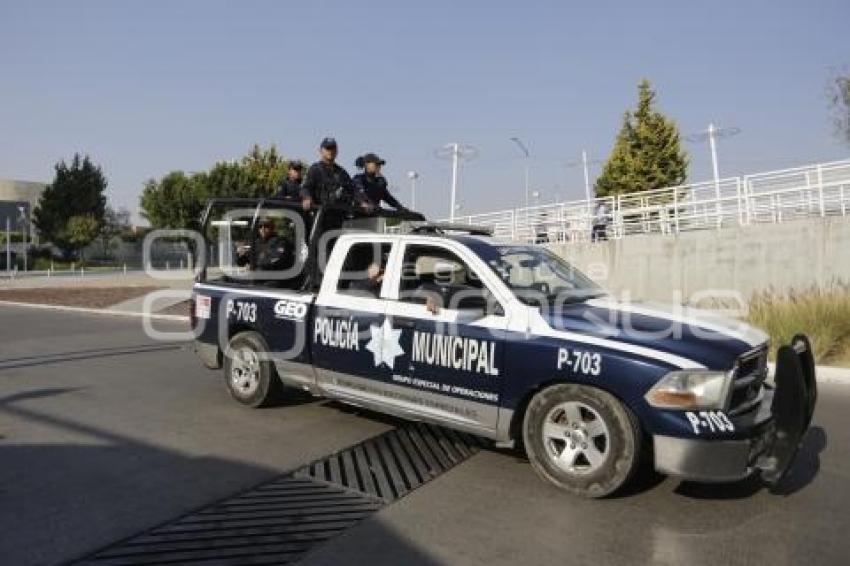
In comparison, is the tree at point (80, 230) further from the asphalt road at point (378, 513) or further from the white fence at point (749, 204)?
the asphalt road at point (378, 513)

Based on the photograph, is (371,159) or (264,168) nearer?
(371,159)

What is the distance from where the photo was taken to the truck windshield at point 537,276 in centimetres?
559

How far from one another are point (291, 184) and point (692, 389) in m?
5.93

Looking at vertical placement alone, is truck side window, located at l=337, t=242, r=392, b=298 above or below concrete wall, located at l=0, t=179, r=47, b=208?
below

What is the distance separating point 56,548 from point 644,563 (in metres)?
3.18

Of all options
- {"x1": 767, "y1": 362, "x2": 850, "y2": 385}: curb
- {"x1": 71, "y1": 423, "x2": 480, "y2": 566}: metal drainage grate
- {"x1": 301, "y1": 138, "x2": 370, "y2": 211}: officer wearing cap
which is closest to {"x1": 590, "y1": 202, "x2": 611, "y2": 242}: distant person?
{"x1": 767, "y1": 362, "x2": 850, "y2": 385}: curb

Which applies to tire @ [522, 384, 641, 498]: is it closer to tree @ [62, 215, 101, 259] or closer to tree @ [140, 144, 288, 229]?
tree @ [140, 144, 288, 229]

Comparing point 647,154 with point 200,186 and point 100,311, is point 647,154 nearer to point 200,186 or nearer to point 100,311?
point 100,311

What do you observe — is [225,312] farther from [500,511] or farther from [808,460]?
[808,460]

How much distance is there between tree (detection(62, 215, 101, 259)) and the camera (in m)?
60.2

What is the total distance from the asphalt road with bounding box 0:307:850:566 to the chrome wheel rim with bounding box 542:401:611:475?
245 millimetres

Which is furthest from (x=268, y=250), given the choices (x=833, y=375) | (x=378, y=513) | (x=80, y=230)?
(x=80, y=230)

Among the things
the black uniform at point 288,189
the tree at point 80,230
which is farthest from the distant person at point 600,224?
the tree at point 80,230

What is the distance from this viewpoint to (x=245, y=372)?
7418 millimetres
